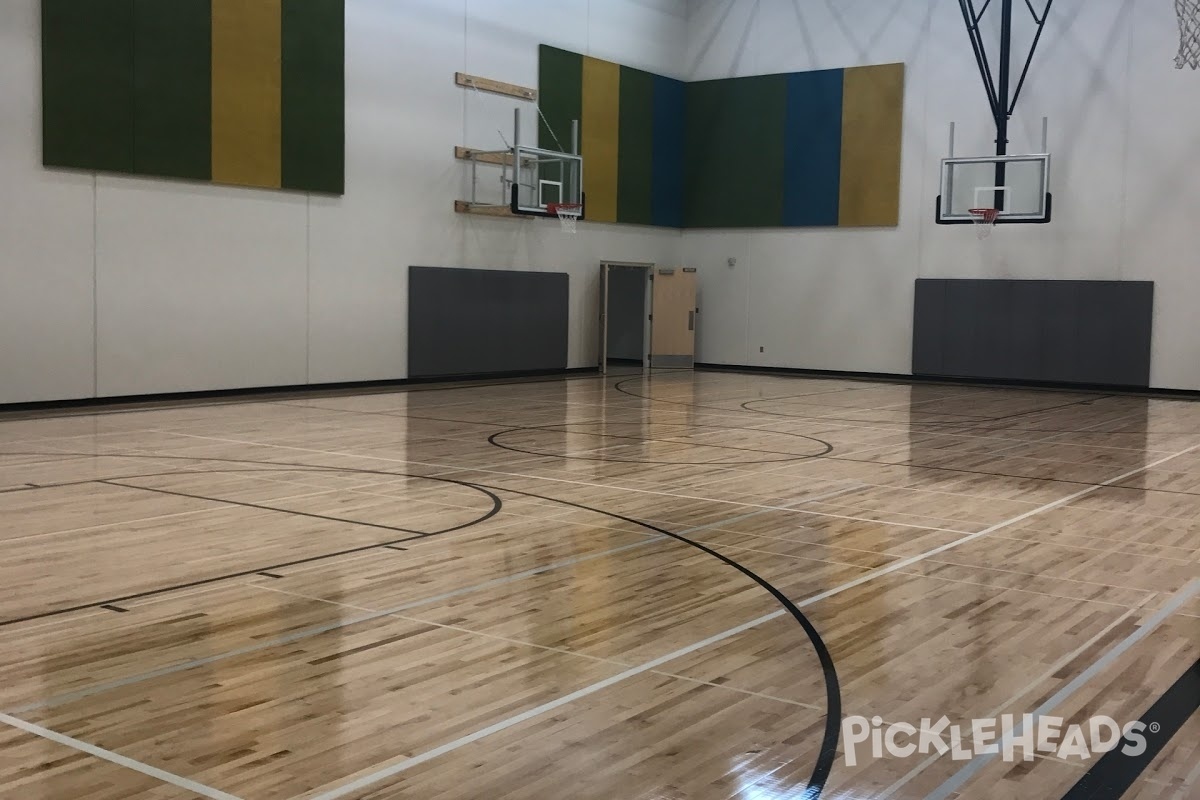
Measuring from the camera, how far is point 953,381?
21734 millimetres

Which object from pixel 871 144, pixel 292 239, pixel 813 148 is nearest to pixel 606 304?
pixel 813 148

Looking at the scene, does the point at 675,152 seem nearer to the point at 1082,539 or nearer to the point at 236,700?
the point at 1082,539

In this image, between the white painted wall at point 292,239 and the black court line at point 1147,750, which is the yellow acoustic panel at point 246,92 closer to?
the white painted wall at point 292,239

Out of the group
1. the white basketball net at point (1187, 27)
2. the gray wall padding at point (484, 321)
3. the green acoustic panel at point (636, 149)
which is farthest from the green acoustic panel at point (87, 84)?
the white basketball net at point (1187, 27)

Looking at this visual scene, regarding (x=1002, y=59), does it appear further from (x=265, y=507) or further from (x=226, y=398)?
(x=265, y=507)

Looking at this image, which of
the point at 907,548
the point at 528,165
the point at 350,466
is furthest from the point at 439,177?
the point at 907,548

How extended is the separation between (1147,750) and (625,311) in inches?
809

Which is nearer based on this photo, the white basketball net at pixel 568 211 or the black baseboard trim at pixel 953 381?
the white basketball net at pixel 568 211

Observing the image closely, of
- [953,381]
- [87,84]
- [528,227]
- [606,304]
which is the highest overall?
[87,84]

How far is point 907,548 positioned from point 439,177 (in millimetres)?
13055

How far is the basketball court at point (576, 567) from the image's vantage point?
3.81 metres

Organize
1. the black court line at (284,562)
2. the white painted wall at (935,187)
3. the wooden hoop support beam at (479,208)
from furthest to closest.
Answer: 1. the white painted wall at (935,187)
2. the wooden hoop support beam at (479,208)
3. the black court line at (284,562)

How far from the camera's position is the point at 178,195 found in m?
15.1

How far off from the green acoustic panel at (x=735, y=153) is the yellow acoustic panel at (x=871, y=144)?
131cm
